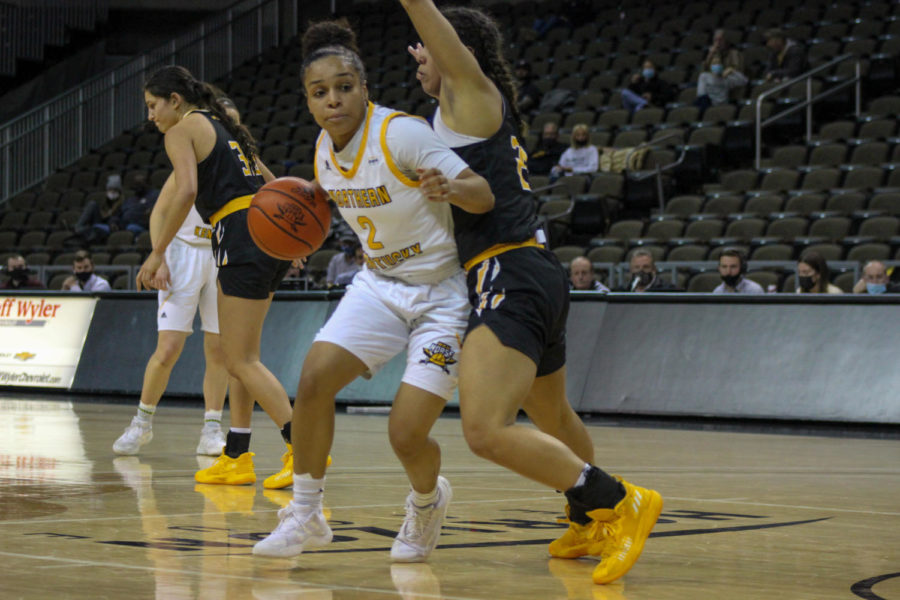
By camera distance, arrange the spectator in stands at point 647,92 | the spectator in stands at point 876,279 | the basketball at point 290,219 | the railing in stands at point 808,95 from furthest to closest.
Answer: the spectator in stands at point 647,92 → the railing in stands at point 808,95 → the spectator in stands at point 876,279 → the basketball at point 290,219

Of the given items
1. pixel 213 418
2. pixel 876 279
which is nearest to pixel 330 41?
pixel 213 418

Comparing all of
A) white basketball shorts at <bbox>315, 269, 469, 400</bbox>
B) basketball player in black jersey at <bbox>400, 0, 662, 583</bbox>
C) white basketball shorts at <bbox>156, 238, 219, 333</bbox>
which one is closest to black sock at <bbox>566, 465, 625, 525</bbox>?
basketball player in black jersey at <bbox>400, 0, 662, 583</bbox>

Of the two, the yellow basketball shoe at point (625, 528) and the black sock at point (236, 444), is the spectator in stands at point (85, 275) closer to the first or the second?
the black sock at point (236, 444)

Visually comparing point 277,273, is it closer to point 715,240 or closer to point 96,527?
point 96,527

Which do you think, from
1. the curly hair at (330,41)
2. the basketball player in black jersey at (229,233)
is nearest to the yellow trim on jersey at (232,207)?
the basketball player in black jersey at (229,233)

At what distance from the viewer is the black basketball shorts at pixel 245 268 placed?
5781 mm

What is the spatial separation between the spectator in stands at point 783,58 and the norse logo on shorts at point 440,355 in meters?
14.8

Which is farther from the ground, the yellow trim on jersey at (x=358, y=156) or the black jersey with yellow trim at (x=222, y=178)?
the yellow trim on jersey at (x=358, y=156)

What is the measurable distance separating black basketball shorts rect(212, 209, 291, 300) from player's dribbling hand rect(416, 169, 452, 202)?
237cm

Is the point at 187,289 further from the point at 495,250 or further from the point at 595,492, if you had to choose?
the point at 595,492

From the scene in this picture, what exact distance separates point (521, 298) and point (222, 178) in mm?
2832

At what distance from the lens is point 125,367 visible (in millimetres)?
12859

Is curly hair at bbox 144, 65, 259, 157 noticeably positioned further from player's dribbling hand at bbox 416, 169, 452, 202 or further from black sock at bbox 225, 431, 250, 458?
player's dribbling hand at bbox 416, 169, 452, 202

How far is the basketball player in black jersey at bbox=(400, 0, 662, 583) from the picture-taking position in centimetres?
357
